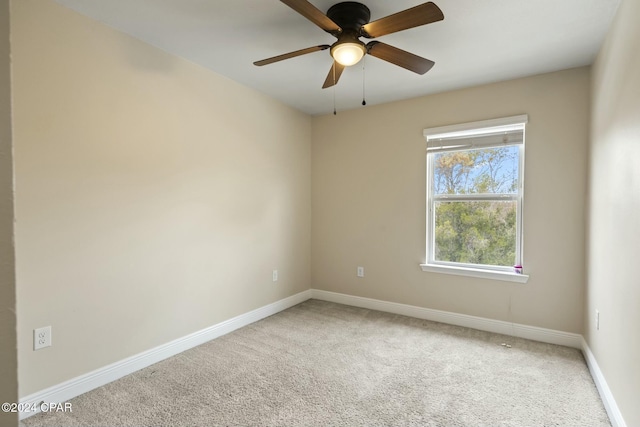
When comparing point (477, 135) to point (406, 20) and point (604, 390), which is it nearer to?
point (406, 20)

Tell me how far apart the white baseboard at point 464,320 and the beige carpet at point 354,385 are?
105 mm

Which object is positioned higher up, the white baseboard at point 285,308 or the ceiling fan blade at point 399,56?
the ceiling fan blade at point 399,56

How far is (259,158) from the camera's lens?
3.50 m

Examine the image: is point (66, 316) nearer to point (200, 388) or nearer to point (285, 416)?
point (200, 388)

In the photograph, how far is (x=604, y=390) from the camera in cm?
202

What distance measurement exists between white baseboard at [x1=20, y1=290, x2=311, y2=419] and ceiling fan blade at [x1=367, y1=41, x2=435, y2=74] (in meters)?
2.66

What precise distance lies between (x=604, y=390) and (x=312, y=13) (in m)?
2.83

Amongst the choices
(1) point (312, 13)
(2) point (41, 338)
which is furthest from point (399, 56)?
(2) point (41, 338)

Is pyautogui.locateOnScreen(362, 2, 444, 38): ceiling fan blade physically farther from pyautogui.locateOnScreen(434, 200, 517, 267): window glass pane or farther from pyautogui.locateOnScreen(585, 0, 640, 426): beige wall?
pyautogui.locateOnScreen(434, 200, 517, 267): window glass pane

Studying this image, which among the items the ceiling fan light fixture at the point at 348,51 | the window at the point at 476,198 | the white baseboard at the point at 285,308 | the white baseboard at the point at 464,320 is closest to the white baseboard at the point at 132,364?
the white baseboard at the point at 285,308

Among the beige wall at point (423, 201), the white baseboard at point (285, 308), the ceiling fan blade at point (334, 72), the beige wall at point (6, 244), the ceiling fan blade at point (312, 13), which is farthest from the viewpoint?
the beige wall at point (423, 201)

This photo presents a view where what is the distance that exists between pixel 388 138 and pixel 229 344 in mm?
2708

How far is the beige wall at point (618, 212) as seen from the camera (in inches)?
62.4

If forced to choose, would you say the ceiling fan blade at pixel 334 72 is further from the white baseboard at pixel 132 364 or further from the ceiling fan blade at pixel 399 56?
the white baseboard at pixel 132 364
